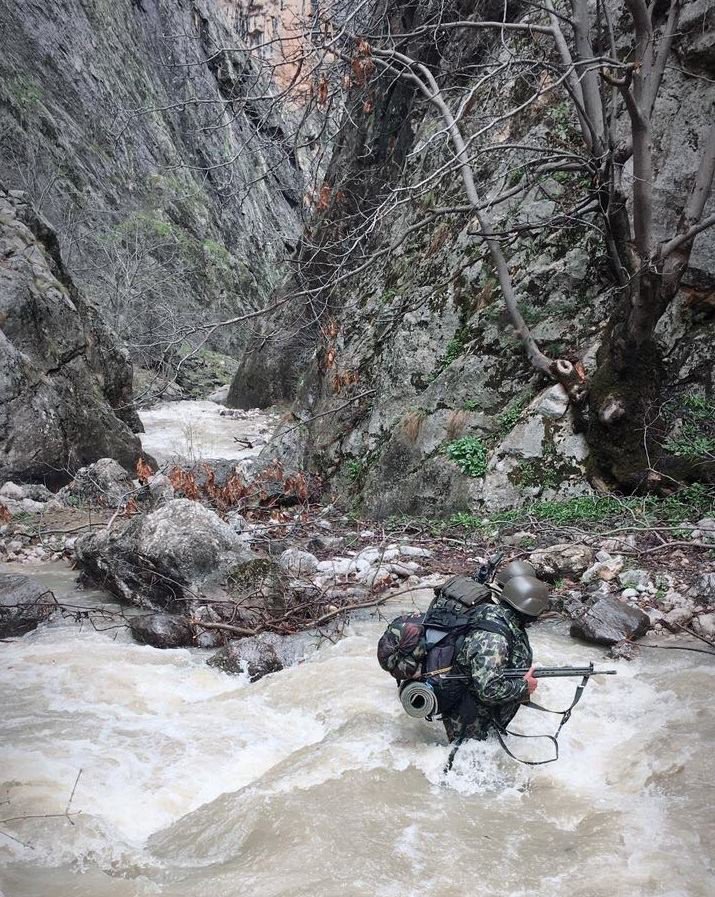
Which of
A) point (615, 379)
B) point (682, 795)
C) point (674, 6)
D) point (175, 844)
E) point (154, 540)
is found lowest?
point (682, 795)

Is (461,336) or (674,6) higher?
(674,6)

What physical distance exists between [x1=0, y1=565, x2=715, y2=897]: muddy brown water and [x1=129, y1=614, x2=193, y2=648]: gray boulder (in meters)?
0.35

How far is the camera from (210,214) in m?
31.9

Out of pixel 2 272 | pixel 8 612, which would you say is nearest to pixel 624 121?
pixel 8 612

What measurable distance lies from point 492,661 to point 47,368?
8693mm

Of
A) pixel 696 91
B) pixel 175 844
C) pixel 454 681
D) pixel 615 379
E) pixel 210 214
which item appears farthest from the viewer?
pixel 210 214

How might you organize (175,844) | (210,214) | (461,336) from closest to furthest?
(175,844), (461,336), (210,214)

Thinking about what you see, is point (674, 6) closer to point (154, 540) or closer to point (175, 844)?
point (154, 540)

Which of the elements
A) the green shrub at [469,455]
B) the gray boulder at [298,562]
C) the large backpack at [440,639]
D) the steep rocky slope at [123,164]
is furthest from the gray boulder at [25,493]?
the steep rocky slope at [123,164]

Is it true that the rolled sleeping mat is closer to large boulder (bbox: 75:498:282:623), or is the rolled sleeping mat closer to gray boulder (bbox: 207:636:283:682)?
gray boulder (bbox: 207:636:283:682)

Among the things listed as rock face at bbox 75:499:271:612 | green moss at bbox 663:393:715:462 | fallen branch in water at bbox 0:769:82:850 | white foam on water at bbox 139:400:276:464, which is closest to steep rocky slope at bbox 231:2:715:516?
green moss at bbox 663:393:715:462

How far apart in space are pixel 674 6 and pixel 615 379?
11.0 feet

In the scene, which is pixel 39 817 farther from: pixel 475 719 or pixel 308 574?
pixel 308 574

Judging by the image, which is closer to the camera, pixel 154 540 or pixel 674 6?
pixel 154 540
